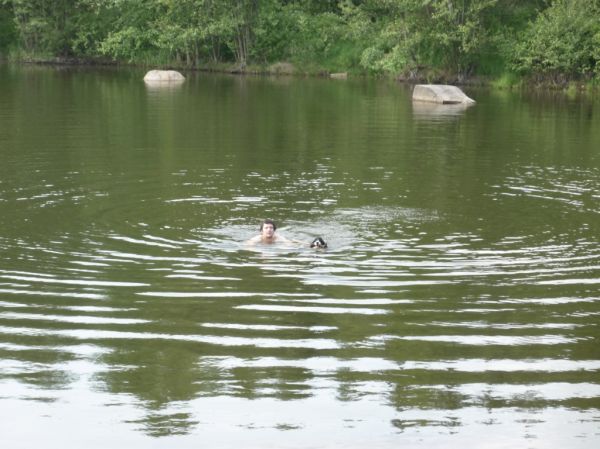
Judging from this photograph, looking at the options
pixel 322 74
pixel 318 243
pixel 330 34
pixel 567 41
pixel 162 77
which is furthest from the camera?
pixel 322 74

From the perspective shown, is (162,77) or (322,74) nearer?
(162,77)

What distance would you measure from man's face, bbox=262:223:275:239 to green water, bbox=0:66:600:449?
21cm

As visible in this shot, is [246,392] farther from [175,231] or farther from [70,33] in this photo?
[70,33]

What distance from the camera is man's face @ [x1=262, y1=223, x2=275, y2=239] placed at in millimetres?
16000

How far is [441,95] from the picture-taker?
48156mm

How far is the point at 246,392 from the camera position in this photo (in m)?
9.38

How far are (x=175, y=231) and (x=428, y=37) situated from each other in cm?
4411

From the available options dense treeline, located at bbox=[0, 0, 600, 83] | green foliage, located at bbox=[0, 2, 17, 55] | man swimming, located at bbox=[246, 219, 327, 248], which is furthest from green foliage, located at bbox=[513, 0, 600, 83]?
green foliage, located at bbox=[0, 2, 17, 55]

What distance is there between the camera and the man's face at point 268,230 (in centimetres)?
1600

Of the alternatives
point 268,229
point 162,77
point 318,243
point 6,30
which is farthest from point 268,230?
point 6,30

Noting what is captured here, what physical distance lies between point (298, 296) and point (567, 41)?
44922 mm

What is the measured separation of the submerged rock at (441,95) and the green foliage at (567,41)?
8.71 metres

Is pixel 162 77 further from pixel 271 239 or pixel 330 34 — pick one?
pixel 271 239

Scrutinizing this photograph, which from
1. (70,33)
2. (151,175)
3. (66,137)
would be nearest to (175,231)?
(151,175)
